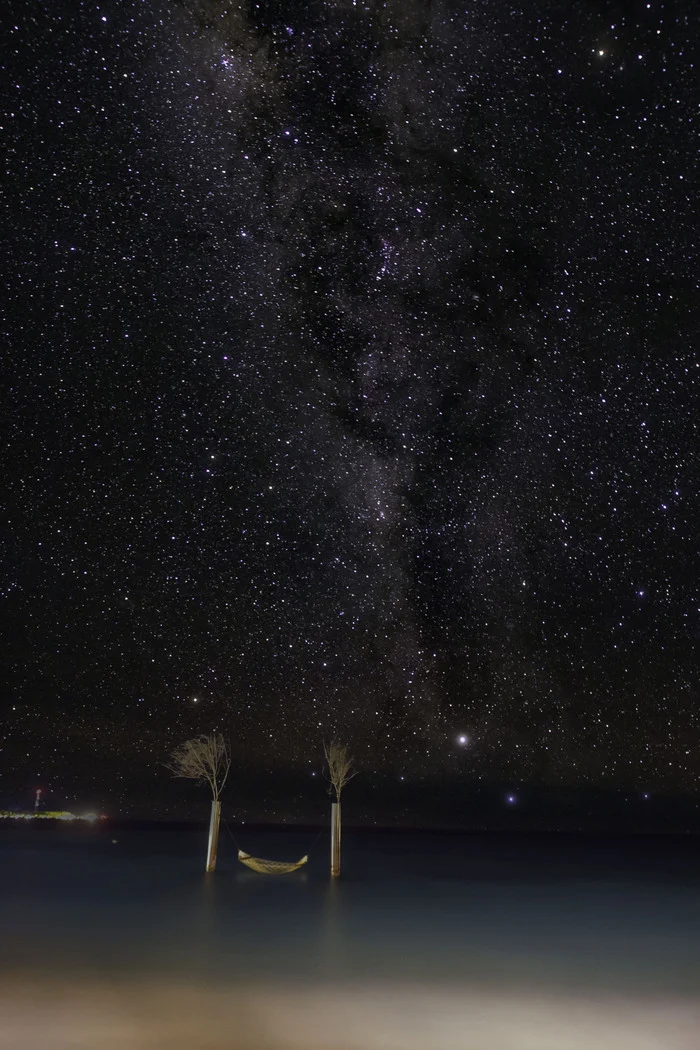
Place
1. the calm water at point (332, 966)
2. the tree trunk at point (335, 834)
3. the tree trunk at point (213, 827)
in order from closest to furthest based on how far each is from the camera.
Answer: the calm water at point (332, 966) → the tree trunk at point (335, 834) → the tree trunk at point (213, 827)

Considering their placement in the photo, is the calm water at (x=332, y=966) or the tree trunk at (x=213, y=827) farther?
the tree trunk at (x=213, y=827)

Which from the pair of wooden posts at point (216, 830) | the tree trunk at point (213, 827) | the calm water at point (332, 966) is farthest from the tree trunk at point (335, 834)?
the tree trunk at point (213, 827)

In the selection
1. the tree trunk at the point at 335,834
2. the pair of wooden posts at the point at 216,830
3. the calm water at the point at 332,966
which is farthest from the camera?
the pair of wooden posts at the point at 216,830

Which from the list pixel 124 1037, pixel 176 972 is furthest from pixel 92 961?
pixel 124 1037

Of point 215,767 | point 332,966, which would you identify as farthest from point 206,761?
point 332,966

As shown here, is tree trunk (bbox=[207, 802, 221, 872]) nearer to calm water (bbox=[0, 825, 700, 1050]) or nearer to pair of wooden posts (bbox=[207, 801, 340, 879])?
pair of wooden posts (bbox=[207, 801, 340, 879])

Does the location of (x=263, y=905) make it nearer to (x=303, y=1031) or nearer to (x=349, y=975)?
(x=349, y=975)

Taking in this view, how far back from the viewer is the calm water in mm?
9469

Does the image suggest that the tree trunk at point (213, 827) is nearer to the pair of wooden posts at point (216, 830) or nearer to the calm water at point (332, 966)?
the pair of wooden posts at point (216, 830)

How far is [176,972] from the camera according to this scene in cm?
1272

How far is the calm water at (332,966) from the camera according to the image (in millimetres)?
9469

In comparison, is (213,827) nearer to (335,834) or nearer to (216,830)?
(216,830)

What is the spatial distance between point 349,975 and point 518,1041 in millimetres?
4413

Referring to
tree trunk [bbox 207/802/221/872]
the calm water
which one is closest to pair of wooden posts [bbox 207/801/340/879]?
tree trunk [bbox 207/802/221/872]
